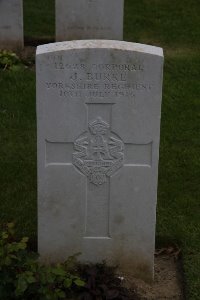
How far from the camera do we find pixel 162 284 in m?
4.84

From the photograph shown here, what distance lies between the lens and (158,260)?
5.12 metres

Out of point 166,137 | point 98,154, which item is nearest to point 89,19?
point 166,137

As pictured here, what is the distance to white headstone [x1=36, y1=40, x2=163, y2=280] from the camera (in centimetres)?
426

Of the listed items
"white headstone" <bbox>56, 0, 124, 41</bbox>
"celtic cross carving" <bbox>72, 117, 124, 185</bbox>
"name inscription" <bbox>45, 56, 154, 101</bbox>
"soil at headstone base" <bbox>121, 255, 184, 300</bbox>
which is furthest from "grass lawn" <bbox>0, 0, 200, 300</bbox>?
"name inscription" <bbox>45, 56, 154, 101</bbox>

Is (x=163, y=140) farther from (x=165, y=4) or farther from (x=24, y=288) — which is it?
(x=165, y=4)

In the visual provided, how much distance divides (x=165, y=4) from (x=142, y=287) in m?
8.80

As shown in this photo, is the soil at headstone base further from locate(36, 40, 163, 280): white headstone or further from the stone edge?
the stone edge

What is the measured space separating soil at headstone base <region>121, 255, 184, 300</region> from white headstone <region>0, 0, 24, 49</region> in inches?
213

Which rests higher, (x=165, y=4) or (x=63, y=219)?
(x=165, y=4)

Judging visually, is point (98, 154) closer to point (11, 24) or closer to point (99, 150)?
point (99, 150)

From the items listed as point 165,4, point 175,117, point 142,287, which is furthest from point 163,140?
point 165,4

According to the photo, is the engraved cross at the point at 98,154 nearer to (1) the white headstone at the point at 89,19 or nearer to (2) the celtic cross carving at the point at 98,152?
(2) the celtic cross carving at the point at 98,152

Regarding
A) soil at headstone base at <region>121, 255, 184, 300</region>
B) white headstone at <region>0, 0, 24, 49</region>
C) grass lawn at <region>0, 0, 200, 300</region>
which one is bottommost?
soil at headstone base at <region>121, 255, 184, 300</region>

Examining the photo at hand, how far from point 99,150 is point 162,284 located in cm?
107
